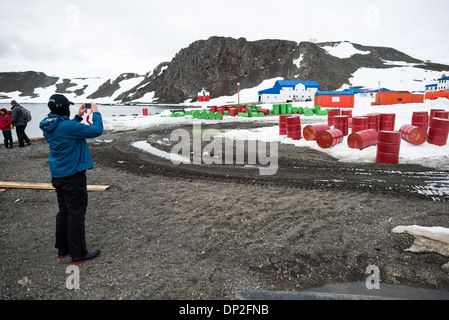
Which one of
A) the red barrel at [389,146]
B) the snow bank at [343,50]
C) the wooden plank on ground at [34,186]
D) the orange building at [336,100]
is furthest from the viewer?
the snow bank at [343,50]

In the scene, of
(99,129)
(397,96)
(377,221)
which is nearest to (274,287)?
(377,221)

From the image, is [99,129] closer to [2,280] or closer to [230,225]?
[2,280]

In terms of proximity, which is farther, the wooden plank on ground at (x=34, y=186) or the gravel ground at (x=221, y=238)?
the wooden plank on ground at (x=34, y=186)

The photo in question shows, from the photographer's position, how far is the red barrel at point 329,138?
10.7 meters

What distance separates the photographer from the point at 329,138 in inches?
421

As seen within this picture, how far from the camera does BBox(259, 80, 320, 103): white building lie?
64.2 metres

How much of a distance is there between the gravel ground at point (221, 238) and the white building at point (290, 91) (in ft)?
197

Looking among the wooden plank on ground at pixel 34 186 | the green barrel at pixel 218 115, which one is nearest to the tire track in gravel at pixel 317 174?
the wooden plank on ground at pixel 34 186

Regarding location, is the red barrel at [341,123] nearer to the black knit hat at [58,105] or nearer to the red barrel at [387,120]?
the red barrel at [387,120]

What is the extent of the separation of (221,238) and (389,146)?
715cm

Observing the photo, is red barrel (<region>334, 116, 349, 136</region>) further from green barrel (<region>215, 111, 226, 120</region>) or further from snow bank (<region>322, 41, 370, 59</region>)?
snow bank (<region>322, 41, 370, 59</region>)

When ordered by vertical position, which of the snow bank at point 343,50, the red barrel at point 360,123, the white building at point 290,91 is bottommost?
the red barrel at point 360,123

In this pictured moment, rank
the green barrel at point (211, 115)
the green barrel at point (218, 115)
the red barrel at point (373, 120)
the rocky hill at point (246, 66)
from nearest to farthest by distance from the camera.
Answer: the red barrel at point (373, 120)
the green barrel at point (218, 115)
the green barrel at point (211, 115)
the rocky hill at point (246, 66)
